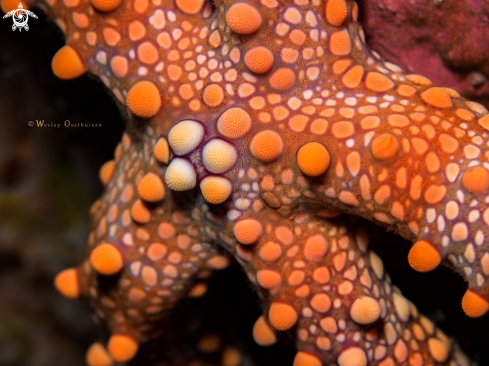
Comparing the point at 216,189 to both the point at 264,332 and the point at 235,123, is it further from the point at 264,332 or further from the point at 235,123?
the point at 264,332

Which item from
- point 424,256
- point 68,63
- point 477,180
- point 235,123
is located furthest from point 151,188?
point 477,180

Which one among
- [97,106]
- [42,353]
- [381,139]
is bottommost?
[42,353]

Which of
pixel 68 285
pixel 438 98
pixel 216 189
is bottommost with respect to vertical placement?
pixel 68 285

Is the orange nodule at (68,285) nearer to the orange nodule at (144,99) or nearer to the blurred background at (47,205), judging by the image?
the blurred background at (47,205)

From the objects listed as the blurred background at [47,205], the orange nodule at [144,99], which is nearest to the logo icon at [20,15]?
the blurred background at [47,205]

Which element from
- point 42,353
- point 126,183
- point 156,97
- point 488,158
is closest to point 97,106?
point 126,183

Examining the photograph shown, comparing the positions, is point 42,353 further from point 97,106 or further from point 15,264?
point 97,106
